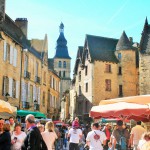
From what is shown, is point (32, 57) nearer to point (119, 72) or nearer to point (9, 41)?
point (9, 41)

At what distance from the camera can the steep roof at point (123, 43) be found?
155ft

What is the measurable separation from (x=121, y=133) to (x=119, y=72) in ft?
121

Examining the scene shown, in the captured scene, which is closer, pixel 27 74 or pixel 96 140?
pixel 96 140

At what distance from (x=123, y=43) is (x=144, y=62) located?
1022 cm

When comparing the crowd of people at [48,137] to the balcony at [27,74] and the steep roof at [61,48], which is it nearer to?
the balcony at [27,74]

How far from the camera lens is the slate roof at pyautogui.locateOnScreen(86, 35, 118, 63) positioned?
46.4 meters

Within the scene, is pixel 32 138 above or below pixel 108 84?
below

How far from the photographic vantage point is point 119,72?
47.1 metres

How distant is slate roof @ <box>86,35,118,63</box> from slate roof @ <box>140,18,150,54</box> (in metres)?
8.32

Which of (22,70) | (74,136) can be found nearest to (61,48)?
(22,70)

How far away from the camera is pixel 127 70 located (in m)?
46.8

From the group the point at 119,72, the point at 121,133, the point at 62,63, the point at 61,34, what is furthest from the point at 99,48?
the point at 61,34

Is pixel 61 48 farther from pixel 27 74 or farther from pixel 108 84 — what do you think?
pixel 27 74

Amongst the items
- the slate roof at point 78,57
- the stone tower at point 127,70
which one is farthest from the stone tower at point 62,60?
the stone tower at point 127,70
